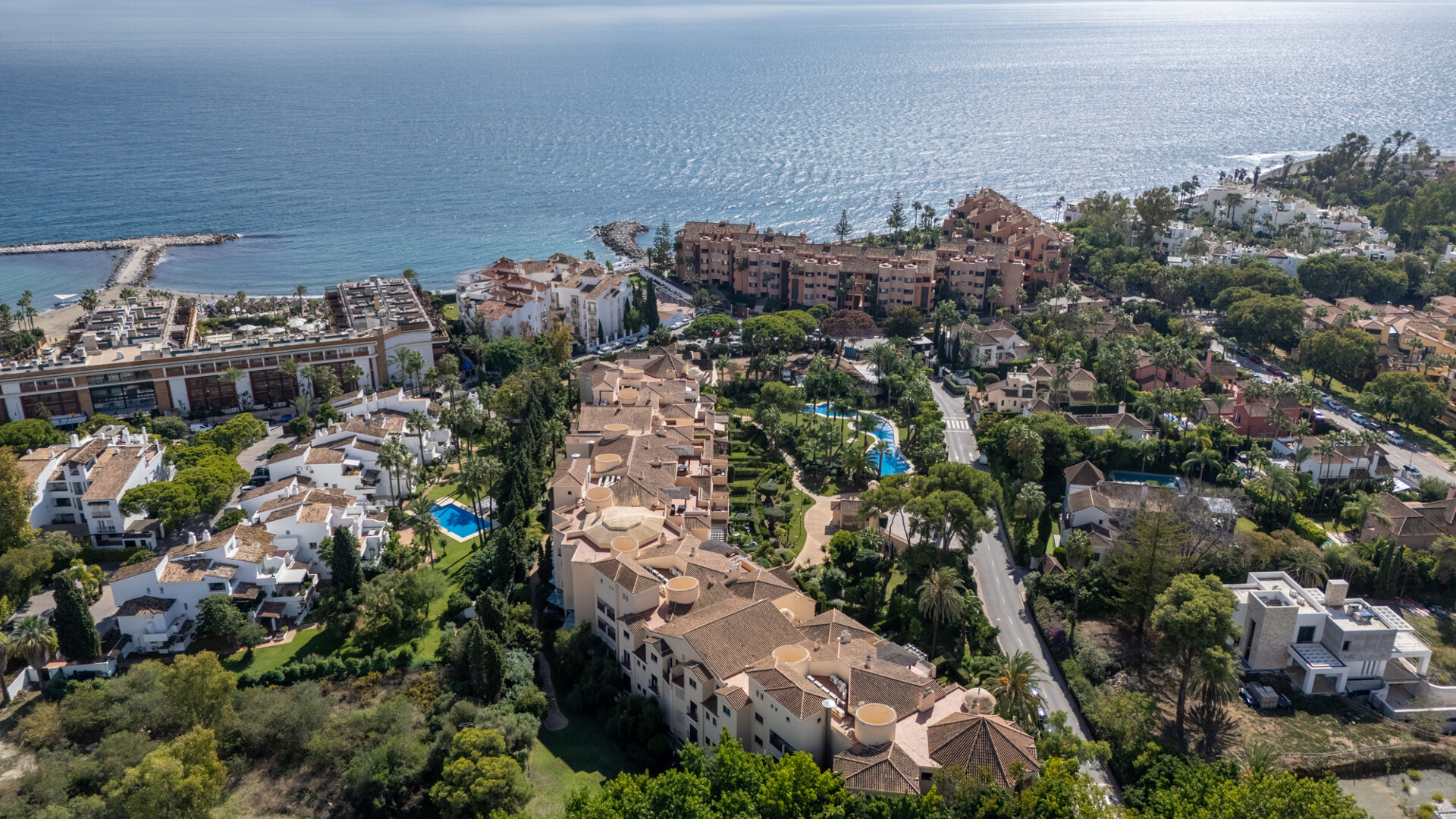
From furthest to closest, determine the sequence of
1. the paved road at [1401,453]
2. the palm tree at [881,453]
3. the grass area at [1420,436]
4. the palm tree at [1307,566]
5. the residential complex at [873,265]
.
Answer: the residential complex at [873,265] < the grass area at [1420,436] < the paved road at [1401,453] < the palm tree at [881,453] < the palm tree at [1307,566]

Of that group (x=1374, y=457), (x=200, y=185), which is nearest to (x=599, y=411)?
(x=1374, y=457)

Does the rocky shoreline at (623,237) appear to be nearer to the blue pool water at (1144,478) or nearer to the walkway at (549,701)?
the blue pool water at (1144,478)

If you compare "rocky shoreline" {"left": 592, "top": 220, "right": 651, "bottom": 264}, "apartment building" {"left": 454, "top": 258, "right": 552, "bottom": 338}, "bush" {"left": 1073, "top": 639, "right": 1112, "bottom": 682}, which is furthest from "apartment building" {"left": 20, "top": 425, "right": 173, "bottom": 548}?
"rocky shoreline" {"left": 592, "top": 220, "right": 651, "bottom": 264}

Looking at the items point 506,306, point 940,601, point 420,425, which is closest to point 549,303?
point 506,306

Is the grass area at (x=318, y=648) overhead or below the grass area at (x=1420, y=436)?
below

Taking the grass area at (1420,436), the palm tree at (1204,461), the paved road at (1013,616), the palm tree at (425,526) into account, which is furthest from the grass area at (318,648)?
the grass area at (1420,436)

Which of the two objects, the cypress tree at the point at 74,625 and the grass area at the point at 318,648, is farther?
the grass area at the point at 318,648

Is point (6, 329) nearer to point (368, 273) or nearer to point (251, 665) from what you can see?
point (368, 273)
